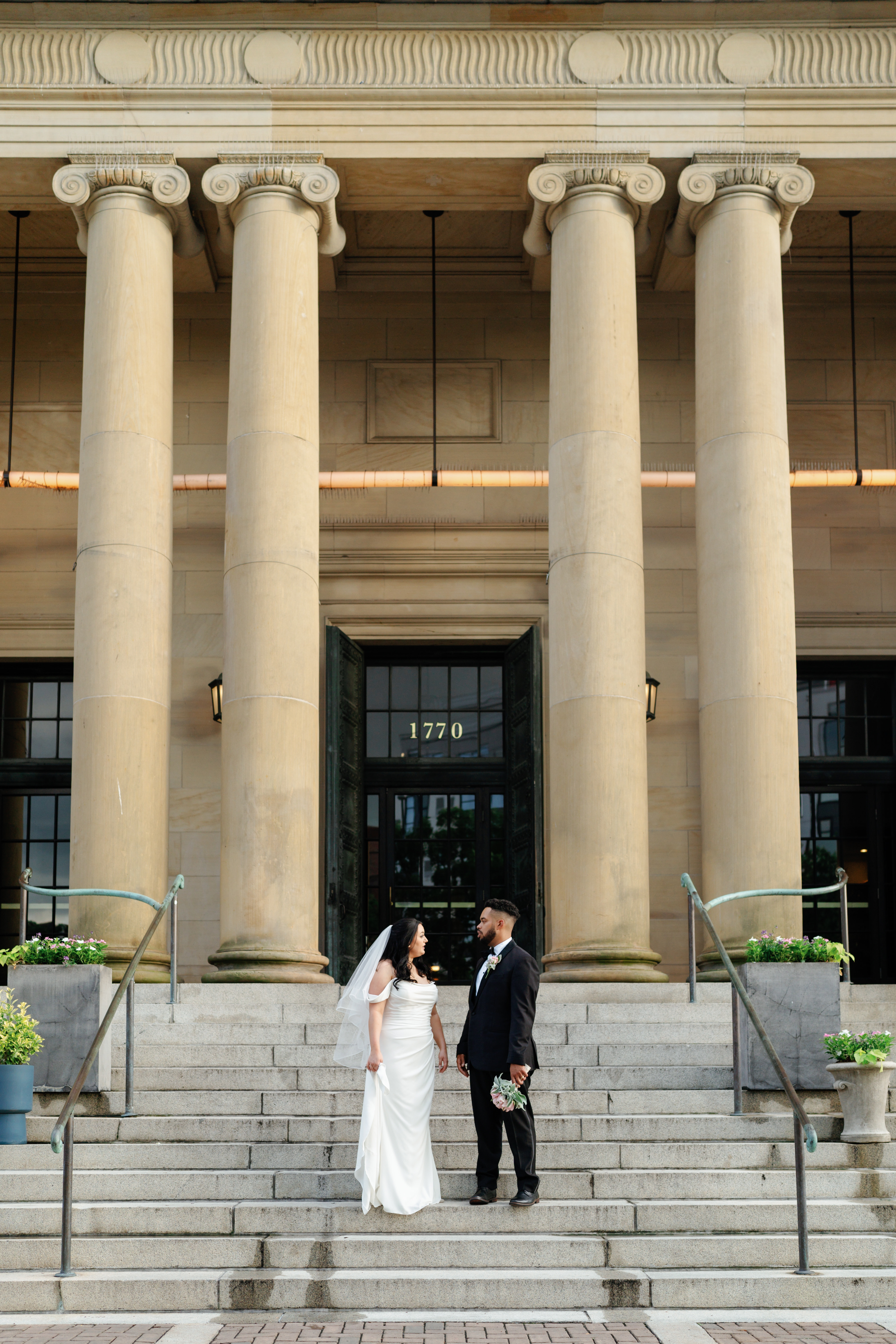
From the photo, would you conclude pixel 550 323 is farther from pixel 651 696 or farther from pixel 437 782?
pixel 437 782

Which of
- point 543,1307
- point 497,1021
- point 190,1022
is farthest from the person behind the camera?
point 190,1022

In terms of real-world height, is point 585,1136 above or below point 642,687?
below

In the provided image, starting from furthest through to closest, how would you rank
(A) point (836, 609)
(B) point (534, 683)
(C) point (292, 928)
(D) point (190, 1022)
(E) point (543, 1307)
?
(A) point (836, 609), (B) point (534, 683), (C) point (292, 928), (D) point (190, 1022), (E) point (543, 1307)

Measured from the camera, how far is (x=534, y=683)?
67.5 ft

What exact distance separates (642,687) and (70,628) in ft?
27.5

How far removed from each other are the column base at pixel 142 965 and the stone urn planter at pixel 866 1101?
6.91 m

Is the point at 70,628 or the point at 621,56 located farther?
the point at 70,628

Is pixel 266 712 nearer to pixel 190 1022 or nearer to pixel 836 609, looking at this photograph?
pixel 190 1022

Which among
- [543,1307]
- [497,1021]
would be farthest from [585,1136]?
[543,1307]

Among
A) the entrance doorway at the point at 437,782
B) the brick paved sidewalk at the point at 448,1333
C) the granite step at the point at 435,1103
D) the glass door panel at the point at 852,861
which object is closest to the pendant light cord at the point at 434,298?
the entrance doorway at the point at 437,782

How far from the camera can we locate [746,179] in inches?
710

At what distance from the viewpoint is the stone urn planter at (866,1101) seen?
11664 mm

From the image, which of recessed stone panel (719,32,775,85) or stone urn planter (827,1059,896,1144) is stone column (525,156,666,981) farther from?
stone urn planter (827,1059,896,1144)

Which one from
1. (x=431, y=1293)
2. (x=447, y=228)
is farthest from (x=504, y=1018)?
(x=447, y=228)
